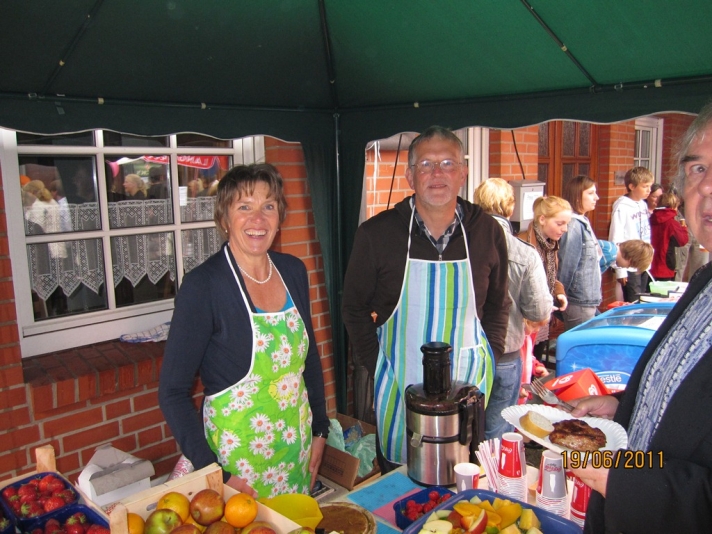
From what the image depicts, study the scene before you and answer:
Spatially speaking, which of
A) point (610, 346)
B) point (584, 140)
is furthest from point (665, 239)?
point (610, 346)

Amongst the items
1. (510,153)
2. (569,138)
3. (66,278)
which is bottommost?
(66,278)

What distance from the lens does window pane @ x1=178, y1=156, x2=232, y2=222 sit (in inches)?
138

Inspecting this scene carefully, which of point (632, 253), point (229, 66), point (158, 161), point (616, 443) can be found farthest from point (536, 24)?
point (632, 253)

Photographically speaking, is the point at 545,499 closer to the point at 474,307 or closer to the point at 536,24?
the point at 474,307

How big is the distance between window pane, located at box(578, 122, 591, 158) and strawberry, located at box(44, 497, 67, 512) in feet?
26.4

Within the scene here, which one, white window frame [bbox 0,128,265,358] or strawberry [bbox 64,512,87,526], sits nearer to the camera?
strawberry [bbox 64,512,87,526]

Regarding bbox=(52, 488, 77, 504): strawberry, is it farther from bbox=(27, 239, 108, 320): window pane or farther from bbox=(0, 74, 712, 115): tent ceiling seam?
bbox=(27, 239, 108, 320): window pane

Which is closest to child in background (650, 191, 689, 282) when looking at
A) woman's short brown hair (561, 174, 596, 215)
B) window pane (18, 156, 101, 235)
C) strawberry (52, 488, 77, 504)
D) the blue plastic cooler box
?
woman's short brown hair (561, 174, 596, 215)

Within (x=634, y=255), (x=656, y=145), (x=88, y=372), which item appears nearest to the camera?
(x=88, y=372)

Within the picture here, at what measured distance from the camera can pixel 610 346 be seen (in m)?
3.36

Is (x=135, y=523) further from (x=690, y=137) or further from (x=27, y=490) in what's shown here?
(x=690, y=137)

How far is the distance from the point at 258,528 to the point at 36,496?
688mm

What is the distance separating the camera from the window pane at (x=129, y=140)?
3.18 m

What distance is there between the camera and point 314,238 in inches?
155
